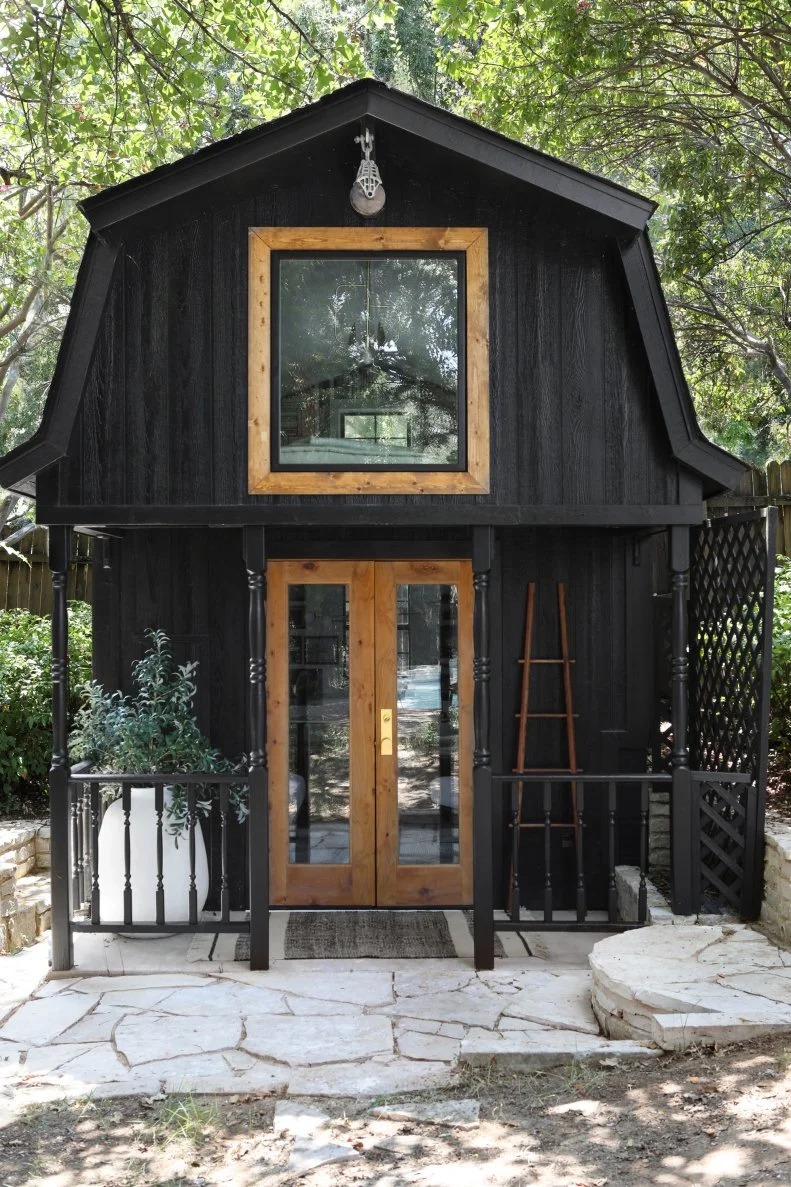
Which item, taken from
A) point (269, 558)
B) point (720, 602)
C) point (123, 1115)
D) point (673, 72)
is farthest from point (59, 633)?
point (673, 72)

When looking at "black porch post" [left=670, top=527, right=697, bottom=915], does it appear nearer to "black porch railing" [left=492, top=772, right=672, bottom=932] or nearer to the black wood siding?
"black porch railing" [left=492, top=772, right=672, bottom=932]

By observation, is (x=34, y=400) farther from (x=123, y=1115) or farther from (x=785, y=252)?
(x=123, y=1115)

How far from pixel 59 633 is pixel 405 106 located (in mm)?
3495

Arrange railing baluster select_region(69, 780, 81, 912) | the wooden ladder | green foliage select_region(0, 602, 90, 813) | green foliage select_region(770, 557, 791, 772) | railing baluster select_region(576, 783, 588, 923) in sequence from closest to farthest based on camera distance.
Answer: railing baluster select_region(576, 783, 588, 923) → railing baluster select_region(69, 780, 81, 912) → the wooden ladder → green foliage select_region(770, 557, 791, 772) → green foliage select_region(0, 602, 90, 813)

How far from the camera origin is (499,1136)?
4148 millimetres

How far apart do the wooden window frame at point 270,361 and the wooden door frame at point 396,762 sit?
1.15m

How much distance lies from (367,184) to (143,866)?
4.21m

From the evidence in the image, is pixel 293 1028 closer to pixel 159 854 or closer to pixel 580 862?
pixel 159 854

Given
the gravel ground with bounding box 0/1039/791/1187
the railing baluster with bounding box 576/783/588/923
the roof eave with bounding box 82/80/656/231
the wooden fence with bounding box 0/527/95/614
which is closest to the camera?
the gravel ground with bounding box 0/1039/791/1187

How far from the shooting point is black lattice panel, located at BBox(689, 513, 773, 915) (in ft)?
20.5

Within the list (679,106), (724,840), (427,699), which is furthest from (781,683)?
(679,106)

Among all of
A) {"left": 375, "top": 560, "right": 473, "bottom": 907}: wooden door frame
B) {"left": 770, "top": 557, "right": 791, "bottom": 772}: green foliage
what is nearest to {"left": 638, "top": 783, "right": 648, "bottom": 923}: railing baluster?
{"left": 375, "top": 560, "right": 473, "bottom": 907}: wooden door frame

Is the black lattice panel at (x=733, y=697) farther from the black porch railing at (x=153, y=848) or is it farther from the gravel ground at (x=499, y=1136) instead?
the black porch railing at (x=153, y=848)

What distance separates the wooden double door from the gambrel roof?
5.98 feet
